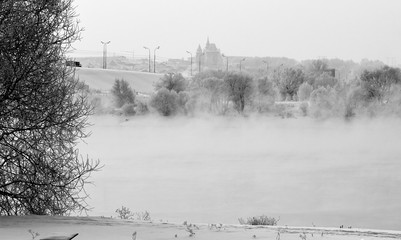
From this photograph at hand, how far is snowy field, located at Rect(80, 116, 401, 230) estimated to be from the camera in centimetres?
2445

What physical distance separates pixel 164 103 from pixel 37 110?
5411 centimetres

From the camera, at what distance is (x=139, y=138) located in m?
53.2

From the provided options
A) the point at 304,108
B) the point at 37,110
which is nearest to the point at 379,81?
the point at 304,108

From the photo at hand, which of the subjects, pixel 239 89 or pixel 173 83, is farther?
pixel 173 83

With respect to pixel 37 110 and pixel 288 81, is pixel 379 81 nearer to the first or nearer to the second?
pixel 288 81

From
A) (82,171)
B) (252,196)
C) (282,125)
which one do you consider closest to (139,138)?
(282,125)

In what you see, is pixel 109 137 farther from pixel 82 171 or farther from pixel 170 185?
pixel 82 171

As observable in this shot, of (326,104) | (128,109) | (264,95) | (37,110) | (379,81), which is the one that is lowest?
(128,109)

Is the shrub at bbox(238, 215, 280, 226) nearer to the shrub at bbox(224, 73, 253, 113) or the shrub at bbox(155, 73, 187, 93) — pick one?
the shrub at bbox(224, 73, 253, 113)

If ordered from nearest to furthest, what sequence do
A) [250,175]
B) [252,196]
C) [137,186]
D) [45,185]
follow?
[45,185] < [252,196] < [137,186] < [250,175]

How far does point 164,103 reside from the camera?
6481 cm

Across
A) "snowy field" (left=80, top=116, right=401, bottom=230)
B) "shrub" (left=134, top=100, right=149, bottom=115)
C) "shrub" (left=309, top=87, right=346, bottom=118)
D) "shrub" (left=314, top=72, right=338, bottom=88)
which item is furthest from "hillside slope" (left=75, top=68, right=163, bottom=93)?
"snowy field" (left=80, top=116, right=401, bottom=230)

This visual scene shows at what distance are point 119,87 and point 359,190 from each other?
147 feet

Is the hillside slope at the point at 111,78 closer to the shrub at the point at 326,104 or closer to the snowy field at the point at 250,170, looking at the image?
the shrub at the point at 326,104
